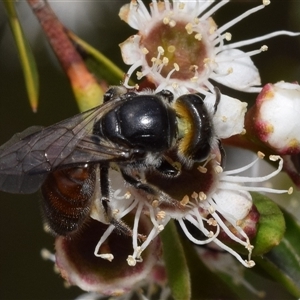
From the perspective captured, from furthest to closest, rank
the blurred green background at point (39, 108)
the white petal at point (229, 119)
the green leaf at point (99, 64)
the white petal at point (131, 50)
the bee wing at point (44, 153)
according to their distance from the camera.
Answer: the blurred green background at point (39, 108), the green leaf at point (99, 64), the white petal at point (131, 50), the white petal at point (229, 119), the bee wing at point (44, 153)

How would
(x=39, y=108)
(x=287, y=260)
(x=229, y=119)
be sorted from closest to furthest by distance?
(x=229, y=119) → (x=287, y=260) → (x=39, y=108)

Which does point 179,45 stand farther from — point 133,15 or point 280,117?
point 280,117

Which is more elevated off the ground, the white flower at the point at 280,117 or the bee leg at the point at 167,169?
the bee leg at the point at 167,169

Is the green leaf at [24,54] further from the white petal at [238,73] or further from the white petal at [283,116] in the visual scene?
the white petal at [283,116]

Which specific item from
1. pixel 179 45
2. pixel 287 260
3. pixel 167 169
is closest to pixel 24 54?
pixel 179 45

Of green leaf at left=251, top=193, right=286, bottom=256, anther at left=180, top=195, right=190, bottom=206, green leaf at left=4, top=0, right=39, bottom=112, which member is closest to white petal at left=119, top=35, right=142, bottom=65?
green leaf at left=4, top=0, right=39, bottom=112

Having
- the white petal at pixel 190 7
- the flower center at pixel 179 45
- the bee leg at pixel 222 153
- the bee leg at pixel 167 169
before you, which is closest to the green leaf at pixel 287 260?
the bee leg at pixel 222 153

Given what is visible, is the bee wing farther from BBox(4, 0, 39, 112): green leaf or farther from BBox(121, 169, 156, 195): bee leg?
BBox(4, 0, 39, 112): green leaf

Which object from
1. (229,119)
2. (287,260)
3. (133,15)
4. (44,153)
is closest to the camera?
(44,153)
